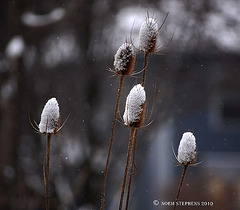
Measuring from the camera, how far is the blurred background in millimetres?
974

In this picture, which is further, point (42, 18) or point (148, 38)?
point (42, 18)

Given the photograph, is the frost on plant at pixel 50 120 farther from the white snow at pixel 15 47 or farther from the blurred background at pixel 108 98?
the white snow at pixel 15 47

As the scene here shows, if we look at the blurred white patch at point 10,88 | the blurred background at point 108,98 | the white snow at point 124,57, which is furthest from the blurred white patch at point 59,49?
the white snow at point 124,57

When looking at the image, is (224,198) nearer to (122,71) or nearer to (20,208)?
(20,208)

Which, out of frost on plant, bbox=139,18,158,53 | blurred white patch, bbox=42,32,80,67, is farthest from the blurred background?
frost on plant, bbox=139,18,158,53

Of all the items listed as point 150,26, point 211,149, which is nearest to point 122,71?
point 150,26

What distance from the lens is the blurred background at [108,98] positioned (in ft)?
3.20

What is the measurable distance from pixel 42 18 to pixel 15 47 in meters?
0.13

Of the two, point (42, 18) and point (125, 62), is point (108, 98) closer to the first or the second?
point (42, 18)

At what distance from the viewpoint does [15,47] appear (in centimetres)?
110

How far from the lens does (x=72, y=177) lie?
1064 mm

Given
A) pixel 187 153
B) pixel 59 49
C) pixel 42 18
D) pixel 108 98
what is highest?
pixel 42 18

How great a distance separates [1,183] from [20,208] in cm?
10

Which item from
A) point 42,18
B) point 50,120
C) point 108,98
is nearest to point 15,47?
point 42,18
